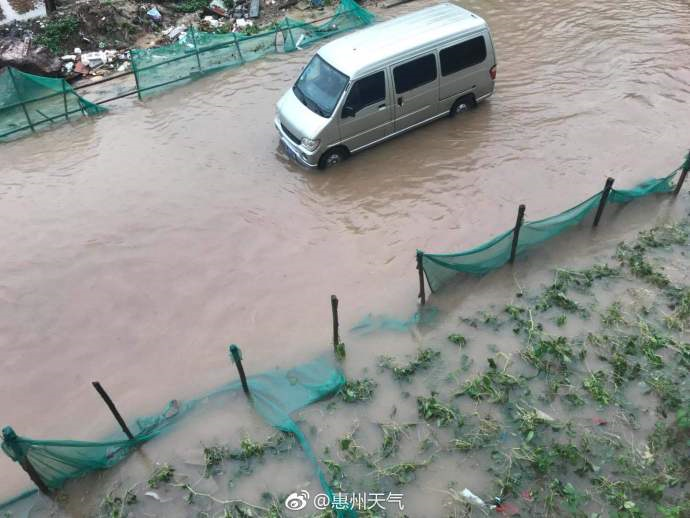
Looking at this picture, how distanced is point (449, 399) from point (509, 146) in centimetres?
591

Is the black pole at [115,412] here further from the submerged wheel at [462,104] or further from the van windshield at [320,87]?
the submerged wheel at [462,104]

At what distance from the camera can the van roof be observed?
30.0 feet

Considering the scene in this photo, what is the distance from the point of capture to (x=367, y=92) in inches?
365

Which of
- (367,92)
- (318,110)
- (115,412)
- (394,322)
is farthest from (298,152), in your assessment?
(115,412)

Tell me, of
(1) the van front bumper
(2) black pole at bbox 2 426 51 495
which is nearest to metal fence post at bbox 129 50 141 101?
(1) the van front bumper

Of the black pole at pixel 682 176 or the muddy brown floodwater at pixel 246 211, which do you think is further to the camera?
the black pole at pixel 682 176

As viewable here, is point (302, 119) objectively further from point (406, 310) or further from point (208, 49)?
point (208, 49)

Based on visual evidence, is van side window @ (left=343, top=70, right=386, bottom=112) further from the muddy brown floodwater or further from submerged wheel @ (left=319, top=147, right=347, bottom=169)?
the muddy brown floodwater

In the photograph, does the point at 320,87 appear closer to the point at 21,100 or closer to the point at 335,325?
the point at 335,325

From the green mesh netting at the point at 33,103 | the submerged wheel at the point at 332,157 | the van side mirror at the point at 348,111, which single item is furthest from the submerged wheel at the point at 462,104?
the green mesh netting at the point at 33,103

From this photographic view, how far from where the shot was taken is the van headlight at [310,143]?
9250mm

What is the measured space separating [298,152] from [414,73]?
257 centimetres

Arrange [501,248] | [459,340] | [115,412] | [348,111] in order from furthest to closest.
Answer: [348,111]
[501,248]
[459,340]
[115,412]

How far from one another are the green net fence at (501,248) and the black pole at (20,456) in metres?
4.91
